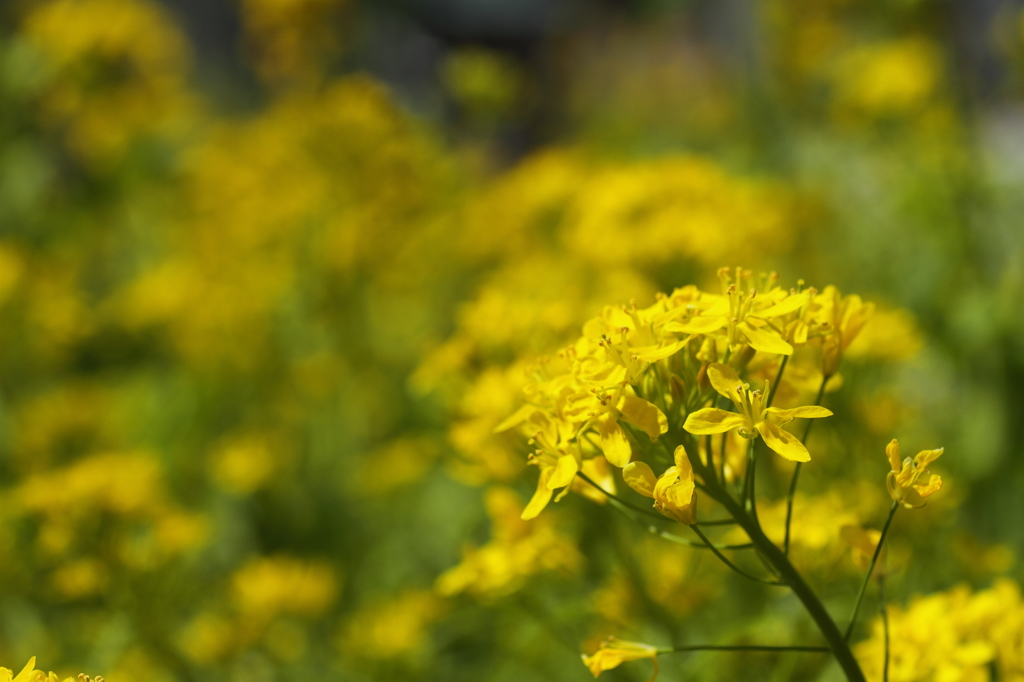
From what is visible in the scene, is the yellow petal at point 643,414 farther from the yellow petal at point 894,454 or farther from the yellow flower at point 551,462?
the yellow petal at point 894,454

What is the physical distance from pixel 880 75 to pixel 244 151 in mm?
1826

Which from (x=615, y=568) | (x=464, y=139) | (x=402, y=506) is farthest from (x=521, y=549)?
(x=464, y=139)

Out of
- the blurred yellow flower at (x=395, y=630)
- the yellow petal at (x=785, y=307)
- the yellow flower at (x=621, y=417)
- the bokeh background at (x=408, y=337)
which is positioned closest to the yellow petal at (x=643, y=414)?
the yellow flower at (x=621, y=417)

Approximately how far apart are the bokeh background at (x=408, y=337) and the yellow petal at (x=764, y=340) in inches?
12.1

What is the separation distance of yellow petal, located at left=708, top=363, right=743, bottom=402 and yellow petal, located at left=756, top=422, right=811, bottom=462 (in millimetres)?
27

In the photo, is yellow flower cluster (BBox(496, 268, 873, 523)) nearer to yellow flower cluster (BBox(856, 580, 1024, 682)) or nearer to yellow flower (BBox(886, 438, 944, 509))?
yellow flower (BBox(886, 438, 944, 509))

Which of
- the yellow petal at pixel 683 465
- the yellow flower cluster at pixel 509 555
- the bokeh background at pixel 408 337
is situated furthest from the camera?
the bokeh background at pixel 408 337

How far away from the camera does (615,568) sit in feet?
4.22

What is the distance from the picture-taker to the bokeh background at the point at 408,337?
1192mm

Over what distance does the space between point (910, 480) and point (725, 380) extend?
142 millimetres

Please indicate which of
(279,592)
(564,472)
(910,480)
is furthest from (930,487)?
(279,592)

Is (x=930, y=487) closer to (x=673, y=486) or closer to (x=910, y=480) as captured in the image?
(x=910, y=480)

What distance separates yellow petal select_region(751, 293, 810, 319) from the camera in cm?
69

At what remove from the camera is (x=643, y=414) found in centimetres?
67
